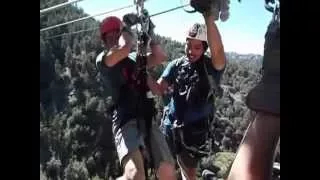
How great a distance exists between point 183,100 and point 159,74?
0.38 ft

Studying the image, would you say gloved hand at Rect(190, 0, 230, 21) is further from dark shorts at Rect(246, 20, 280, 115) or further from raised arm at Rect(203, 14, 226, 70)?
dark shorts at Rect(246, 20, 280, 115)

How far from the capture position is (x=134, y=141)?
1.84 metres

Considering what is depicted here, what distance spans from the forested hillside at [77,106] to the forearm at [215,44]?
4cm

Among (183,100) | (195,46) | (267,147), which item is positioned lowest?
(267,147)

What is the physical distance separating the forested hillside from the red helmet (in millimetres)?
25

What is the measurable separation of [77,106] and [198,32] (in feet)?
1.54

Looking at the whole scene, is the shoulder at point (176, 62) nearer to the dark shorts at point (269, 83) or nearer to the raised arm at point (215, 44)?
the raised arm at point (215, 44)

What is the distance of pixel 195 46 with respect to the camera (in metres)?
1.82

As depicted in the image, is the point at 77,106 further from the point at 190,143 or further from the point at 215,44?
the point at 215,44

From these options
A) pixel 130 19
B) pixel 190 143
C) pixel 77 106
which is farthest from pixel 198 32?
pixel 77 106

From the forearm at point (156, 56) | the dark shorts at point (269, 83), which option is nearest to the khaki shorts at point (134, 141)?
the forearm at point (156, 56)
